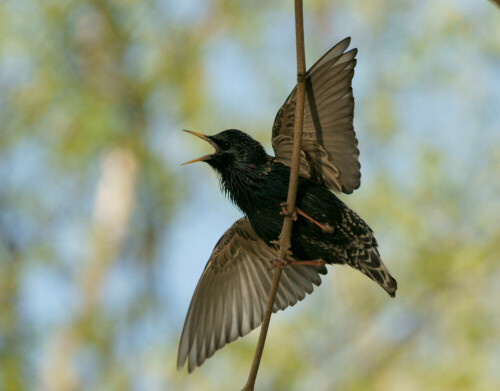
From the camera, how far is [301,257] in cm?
413

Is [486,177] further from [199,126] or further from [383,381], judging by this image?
[199,126]

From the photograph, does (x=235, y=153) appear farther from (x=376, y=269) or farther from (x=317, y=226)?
(x=376, y=269)

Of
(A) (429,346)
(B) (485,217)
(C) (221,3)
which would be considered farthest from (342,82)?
(C) (221,3)

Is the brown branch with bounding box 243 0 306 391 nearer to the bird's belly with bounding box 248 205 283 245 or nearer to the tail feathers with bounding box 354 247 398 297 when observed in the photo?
the bird's belly with bounding box 248 205 283 245

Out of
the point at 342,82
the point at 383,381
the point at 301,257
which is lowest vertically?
the point at 301,257

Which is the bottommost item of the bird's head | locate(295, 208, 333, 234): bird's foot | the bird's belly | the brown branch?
the brown branch

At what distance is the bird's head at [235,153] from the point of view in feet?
13.2

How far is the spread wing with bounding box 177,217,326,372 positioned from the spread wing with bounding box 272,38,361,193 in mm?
857

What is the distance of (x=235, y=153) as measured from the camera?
404 centimetres

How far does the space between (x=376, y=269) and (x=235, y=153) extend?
105 cm

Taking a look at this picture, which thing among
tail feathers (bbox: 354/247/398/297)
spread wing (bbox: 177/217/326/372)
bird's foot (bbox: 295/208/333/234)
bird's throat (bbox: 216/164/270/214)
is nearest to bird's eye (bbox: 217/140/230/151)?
bird's throat (bbox: 216/164/270/214)

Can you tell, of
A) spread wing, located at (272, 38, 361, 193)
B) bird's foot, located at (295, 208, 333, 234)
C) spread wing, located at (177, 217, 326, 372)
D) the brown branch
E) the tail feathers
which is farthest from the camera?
spread wing, located at (177, 217, 326, 372)

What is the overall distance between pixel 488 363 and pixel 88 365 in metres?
5.50

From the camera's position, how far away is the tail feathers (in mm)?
3918
